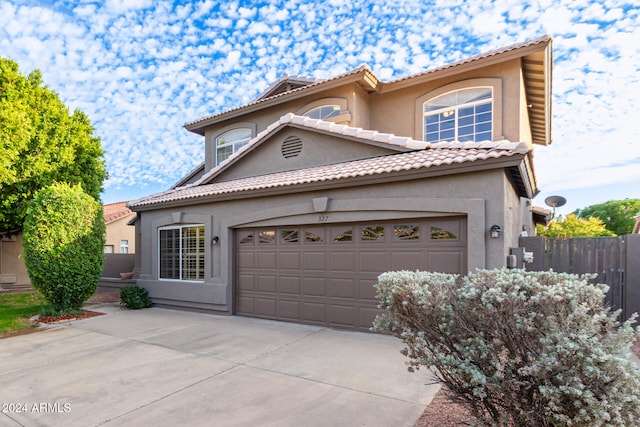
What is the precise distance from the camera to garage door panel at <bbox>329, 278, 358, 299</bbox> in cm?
796

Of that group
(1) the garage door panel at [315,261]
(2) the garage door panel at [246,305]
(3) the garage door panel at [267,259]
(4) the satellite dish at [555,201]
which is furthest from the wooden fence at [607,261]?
(2) the garage door panel at [246,305]

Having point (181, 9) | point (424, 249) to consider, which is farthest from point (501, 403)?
point (181, 9)

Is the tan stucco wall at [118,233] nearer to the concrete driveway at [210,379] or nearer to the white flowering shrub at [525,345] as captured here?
the concrete driveway at [210,379]

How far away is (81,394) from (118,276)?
15.2m

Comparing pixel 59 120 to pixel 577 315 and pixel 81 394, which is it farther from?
pixel 577 315

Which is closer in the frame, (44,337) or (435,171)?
(435,171)

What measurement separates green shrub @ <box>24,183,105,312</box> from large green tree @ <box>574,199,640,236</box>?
203 ft

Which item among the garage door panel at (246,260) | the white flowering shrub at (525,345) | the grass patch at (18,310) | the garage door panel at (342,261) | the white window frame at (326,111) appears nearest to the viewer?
the white flowering shrub at (525,345)

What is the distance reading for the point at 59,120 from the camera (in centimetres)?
1619

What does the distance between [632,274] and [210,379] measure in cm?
846

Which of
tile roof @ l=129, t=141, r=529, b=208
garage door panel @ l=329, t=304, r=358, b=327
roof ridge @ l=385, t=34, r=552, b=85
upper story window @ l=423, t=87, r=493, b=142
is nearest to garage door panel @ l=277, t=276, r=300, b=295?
garage door panel @ l=329, t=304, r=358, b=327

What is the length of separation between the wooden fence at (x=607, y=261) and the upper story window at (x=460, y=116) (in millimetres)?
4787

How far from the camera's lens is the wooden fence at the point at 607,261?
23.4 ft

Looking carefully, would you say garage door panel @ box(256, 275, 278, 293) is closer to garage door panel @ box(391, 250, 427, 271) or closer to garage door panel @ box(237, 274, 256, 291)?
garage door panel @ box(237, 274, 256, 291)
